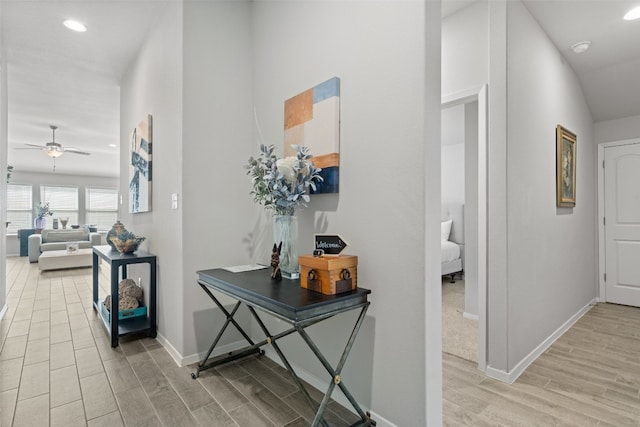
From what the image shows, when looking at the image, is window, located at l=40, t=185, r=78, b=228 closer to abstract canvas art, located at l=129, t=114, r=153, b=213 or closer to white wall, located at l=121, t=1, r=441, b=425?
abstract canvas art, located at l=129, t=114, r=153, b=213

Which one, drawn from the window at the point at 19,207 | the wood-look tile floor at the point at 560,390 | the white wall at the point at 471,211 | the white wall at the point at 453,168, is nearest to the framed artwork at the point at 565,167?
the white wall at the point at 471,211

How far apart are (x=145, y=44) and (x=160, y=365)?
298 cm

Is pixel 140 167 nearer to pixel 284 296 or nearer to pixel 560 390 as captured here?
pixel 284 296

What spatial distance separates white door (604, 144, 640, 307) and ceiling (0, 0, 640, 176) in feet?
1.87

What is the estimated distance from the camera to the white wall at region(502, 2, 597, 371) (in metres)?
2.31

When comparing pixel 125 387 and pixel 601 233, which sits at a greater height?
pixel 601 233

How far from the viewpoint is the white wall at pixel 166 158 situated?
243 centimetres

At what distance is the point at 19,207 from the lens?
31.1 feet

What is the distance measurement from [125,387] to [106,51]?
3335mm

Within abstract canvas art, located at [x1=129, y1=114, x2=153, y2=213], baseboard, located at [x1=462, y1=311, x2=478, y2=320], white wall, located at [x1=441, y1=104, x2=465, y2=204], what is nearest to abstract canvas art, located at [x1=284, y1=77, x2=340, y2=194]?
abstract canvas art, located at [x1=129, y1=114, x2=153, y2=213]

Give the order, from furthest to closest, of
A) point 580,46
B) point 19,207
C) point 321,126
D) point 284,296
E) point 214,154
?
point 19,207
point 580,46
point 214,154
point 321,126
point 284,296

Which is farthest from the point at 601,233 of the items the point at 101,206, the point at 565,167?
the point at 101,206

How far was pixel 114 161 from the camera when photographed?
896 cm

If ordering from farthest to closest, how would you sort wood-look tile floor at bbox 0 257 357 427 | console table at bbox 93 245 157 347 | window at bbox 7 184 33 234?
window at bbox 7 184 33 234 → console table at bbox 93 245 157 347 → wood-look tile floor at bbox 0 257 357 427
